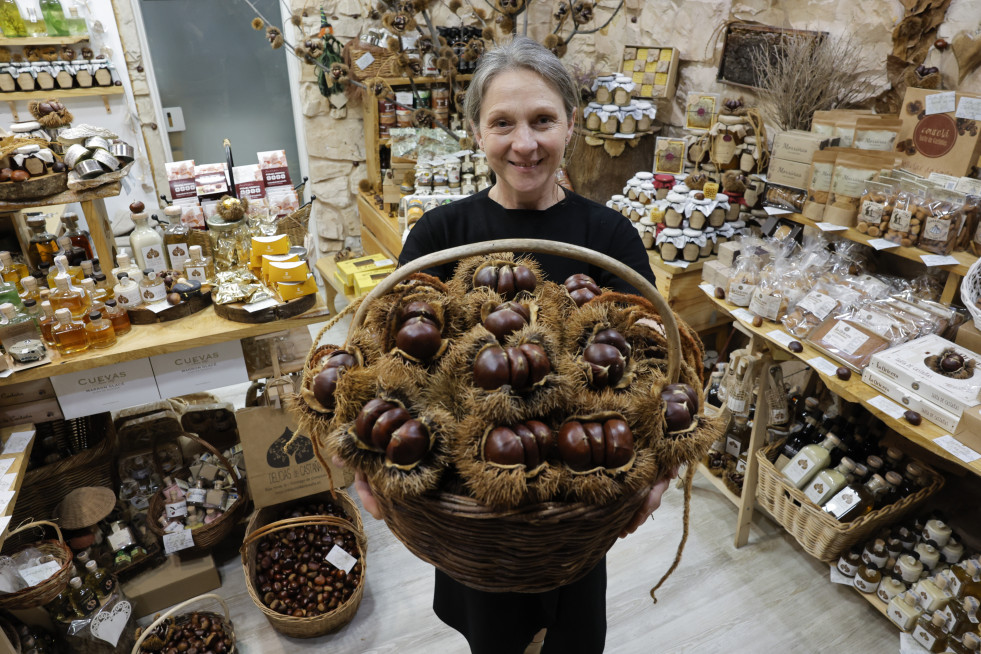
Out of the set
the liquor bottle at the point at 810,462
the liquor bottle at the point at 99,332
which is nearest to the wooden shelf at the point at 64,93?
the liquor bottle at the point at 99,332

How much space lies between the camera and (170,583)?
6.80 ft

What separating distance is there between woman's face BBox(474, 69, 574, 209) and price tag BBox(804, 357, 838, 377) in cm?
109

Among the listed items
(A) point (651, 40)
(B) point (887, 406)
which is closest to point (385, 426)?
(B) point (887, 406)

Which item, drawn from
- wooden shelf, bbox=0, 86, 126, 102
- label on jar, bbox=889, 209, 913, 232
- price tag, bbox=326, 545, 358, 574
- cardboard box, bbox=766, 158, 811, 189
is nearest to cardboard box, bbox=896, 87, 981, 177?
label on jar, bbox=889, 209, 913, 232

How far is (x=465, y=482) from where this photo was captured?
32.3 inches

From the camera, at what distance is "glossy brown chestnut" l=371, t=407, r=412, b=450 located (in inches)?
32.4

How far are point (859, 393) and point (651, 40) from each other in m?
2.43

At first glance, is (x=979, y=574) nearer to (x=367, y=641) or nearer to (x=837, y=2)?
(x=367, y=641)

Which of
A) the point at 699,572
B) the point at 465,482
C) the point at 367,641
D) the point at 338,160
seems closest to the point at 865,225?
the point at 699,572

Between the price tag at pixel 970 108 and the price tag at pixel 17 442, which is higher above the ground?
the price tag at pixel 970 108

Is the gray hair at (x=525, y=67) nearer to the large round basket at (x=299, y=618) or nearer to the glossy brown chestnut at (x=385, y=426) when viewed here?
the glossy brown chestnut at (x=385, y=426)

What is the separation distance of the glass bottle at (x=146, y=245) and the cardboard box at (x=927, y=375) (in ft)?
7.53

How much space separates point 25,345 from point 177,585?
3.06 ft

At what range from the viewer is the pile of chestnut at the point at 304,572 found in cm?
200
